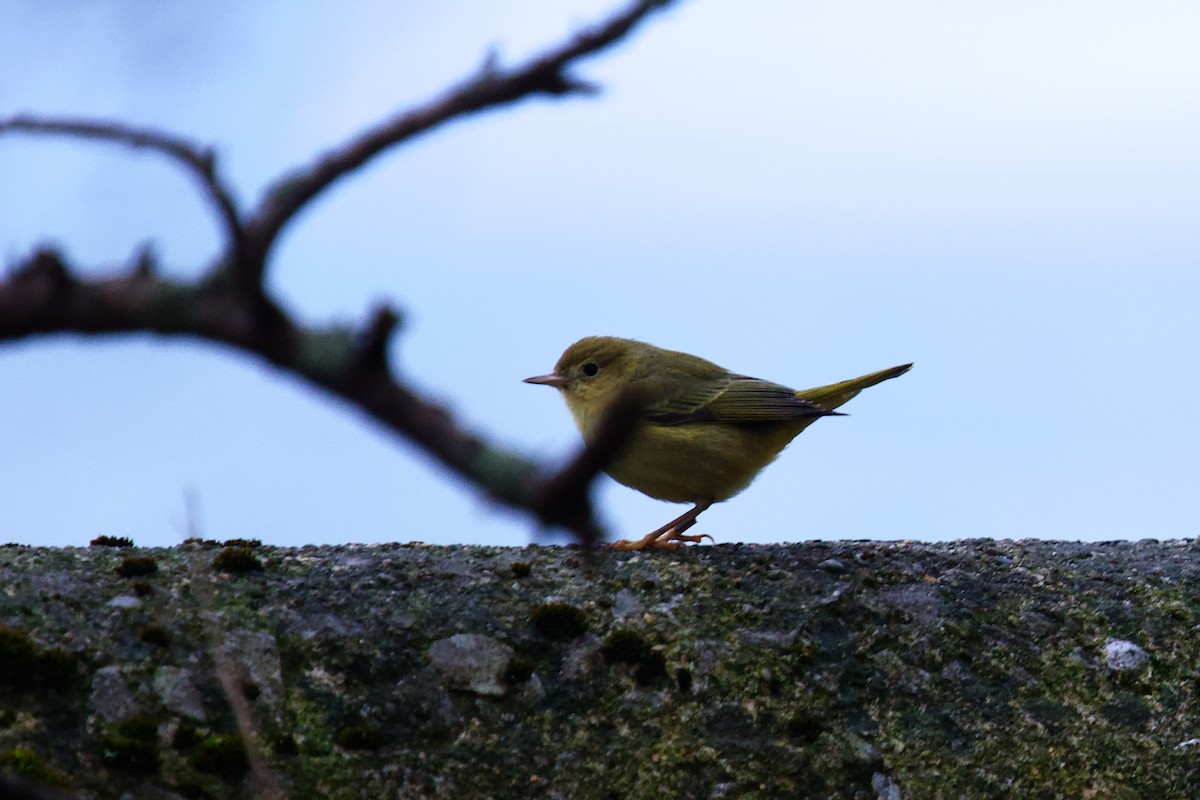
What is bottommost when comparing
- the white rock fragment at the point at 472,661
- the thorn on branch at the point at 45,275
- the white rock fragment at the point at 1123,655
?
the white rock fragment at the point at 1123,655

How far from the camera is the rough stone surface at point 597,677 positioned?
11.4 feet

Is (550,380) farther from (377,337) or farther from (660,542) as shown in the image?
(377,337)

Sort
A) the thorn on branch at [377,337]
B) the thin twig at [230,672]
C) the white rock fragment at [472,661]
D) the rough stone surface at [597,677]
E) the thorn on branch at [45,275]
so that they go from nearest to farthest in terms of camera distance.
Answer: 1. the thorn on branch at [377,337]
2. the thorn on branch at [45,275]
3. the thin twig at [230,672]
4. the rough stone surface at [597,677]
5. the white rock fragment at [472,661]

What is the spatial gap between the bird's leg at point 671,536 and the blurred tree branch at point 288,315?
3386mm

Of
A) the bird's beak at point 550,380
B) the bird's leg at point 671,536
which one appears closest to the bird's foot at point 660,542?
the bird's leg at point 671,536

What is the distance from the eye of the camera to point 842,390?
6992mm

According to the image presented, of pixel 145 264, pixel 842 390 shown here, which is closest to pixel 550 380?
pixel 842 390

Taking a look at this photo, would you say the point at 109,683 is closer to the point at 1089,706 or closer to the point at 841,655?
the point at 841,655

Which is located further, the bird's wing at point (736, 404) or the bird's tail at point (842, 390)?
the bird's tail at point (842, 390)

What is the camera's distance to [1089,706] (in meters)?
4.21

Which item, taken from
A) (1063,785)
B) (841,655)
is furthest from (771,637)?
(1063,785)

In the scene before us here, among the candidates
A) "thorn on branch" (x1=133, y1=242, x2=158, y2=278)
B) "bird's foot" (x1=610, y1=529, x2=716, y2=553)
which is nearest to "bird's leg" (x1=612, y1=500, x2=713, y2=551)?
"bird's foot" (x1=610, y1=529, x2=716, y2=553)

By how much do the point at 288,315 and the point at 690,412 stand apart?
16.2 ft

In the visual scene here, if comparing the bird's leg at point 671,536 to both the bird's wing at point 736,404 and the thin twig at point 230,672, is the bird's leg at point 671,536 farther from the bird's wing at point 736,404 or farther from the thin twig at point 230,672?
the thin twig at point 230,672
